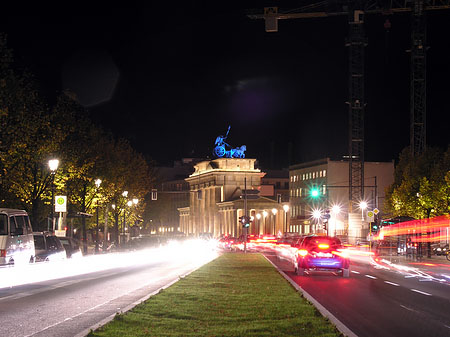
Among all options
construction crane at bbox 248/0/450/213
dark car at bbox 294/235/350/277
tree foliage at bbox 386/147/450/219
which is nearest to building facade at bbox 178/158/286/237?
construction crane at bbox 248/0/450/213

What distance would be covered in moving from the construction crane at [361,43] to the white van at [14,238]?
7162 centimetres

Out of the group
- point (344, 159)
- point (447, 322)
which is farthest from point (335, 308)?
point (344, 159)

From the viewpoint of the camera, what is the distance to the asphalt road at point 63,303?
13656 millimetres

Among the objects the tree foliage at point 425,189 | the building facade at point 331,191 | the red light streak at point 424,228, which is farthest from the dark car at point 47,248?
the building facade at point 331,191

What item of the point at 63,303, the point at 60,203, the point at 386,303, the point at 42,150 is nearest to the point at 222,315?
the point at 63,303

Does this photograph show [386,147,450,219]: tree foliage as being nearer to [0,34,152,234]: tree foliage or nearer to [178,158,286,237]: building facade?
[0,34,152,234]: tree foliage

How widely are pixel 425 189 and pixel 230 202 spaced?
4208 inches

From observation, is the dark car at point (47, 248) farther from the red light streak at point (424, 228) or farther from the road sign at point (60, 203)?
the red light streak at point (424, 228)

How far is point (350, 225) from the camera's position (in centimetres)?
10225

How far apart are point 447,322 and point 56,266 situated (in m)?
21.9

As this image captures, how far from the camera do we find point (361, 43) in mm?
105750

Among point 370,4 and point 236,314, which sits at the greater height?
point 370,4

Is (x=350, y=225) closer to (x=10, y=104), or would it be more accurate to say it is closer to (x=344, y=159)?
(x=344, y=159)

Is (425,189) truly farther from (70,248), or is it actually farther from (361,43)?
(361,43)
